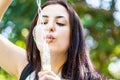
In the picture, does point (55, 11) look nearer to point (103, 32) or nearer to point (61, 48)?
point (61, 48)

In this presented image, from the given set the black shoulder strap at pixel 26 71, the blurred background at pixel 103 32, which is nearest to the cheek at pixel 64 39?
the black shoulder strap at pixel 26 71

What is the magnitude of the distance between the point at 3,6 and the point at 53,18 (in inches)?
6.4

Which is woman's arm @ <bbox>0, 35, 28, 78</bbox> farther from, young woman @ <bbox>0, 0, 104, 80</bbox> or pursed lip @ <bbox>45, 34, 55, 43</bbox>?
pursed lip @ <bbox>45, 34, 55, 43</bbox>

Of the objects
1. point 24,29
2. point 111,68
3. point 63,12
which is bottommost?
point 111,68

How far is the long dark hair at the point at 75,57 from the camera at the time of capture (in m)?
1.56

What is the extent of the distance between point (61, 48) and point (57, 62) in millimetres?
48

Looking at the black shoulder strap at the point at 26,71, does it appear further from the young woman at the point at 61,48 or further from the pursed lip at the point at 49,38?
the pursed lip at the point at 49,38

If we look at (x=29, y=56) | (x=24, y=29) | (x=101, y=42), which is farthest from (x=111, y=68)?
(x=29, y=56)

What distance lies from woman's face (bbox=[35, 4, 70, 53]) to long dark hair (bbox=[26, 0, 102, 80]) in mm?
18

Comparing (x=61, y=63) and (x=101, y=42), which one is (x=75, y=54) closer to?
(x=61, y=63)

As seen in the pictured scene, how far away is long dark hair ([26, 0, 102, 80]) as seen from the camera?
1557mm

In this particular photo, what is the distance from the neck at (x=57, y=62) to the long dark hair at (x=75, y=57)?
0.04ft

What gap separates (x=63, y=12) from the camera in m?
1.54

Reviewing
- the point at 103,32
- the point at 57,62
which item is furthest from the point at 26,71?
the point at 103,32
